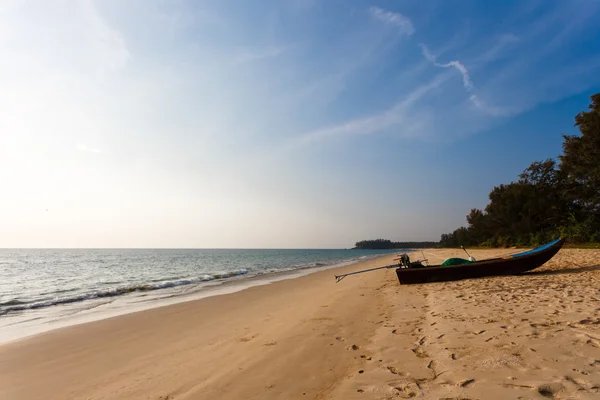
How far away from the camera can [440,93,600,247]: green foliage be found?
28453 mm

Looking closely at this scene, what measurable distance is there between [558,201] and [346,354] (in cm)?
4850

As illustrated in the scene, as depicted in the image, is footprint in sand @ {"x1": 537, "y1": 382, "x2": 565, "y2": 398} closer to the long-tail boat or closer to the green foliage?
the long-tail boat

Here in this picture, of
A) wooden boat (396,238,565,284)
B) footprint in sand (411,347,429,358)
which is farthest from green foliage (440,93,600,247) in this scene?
footprint in sand (411,347,429,358)

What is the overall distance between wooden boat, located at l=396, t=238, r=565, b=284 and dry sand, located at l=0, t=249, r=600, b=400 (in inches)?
131

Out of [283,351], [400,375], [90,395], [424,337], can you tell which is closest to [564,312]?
[424,337]

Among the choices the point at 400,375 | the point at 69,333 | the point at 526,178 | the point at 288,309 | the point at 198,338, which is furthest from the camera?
the point at 526,178

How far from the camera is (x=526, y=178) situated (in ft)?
155

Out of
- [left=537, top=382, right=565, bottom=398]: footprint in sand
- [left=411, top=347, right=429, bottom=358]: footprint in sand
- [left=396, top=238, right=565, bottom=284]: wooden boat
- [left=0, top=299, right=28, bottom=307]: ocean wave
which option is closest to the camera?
[left=537, top=382, right=565, bottom=398]: footprint in sand

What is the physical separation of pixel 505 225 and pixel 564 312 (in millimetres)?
54444

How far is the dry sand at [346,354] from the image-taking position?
3.46m

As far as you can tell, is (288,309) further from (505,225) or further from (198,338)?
(505,225)

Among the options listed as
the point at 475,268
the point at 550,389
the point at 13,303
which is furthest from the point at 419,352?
the point at 13,303

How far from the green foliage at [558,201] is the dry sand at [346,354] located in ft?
90.4

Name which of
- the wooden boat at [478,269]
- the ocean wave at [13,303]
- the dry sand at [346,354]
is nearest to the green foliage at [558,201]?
the wooden boat at [478,269]
